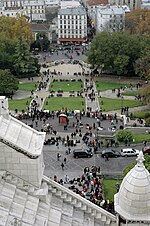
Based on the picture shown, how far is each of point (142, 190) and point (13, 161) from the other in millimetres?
4992

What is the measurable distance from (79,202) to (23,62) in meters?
81.0

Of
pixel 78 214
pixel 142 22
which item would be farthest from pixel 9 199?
pixel 142 22

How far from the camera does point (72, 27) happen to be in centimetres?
14200

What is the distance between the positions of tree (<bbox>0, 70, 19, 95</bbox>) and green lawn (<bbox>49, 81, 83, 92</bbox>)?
26.1 feet

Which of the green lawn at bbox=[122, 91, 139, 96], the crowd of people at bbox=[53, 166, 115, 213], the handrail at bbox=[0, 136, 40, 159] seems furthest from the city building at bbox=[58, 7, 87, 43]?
the handrail at bbox=[0, 136, 40, 159]

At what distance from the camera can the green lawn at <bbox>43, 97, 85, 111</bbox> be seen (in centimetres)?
7538

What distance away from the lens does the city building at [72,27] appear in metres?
142

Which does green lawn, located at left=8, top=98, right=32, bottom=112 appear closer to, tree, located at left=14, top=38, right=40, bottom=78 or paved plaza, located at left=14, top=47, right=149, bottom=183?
paved plaza, located at left=14, top=47, right=149, bottom=183

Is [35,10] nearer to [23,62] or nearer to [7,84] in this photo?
[23,62]

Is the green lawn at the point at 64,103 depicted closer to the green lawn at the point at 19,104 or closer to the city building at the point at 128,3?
the green lawn at the point at 19,104

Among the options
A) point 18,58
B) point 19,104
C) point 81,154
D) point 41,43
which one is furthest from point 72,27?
point 81,154

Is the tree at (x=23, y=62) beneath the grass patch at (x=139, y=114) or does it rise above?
above

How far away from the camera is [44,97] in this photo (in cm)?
8275

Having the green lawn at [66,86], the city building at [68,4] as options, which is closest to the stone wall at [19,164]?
the green lawn at [66,86]
